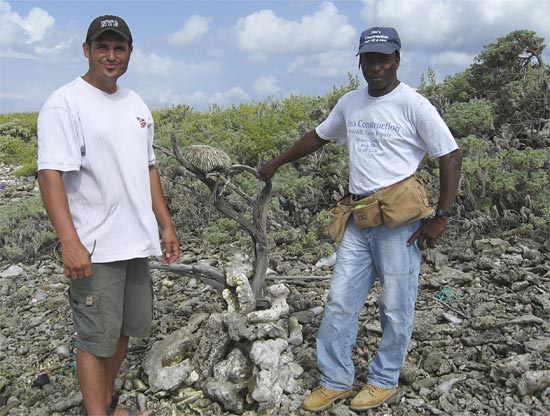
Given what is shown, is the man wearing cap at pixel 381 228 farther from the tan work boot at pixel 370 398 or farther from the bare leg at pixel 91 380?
the bare leg at pixel 91 380

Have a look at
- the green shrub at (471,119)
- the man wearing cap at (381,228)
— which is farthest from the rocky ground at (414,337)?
the green shrub at (471,119)

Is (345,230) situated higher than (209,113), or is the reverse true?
(209,113)

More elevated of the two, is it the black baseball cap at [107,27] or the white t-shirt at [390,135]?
the black baseball cap at [107,27]

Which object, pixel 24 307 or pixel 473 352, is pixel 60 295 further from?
pixel 473 352

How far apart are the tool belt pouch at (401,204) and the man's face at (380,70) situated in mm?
536

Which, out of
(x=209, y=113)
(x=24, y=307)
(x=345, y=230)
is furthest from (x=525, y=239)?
(x=209, y=113)

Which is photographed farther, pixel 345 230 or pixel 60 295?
pixel 60 295

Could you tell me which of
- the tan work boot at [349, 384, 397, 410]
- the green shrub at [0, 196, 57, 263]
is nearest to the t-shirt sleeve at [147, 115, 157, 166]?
the tan work boot at [349, 384, 397, 410]

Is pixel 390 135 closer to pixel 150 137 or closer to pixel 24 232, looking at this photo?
pixel 150 137

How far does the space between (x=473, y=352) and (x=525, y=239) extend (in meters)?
2.27

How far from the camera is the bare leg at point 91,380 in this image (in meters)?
3.05

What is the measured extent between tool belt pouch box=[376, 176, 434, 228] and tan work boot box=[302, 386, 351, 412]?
1.09 metres

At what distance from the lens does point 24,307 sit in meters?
5.32

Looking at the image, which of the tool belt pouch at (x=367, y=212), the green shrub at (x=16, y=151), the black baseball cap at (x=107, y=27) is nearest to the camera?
the black baseball cap at (x=107, y=27)
